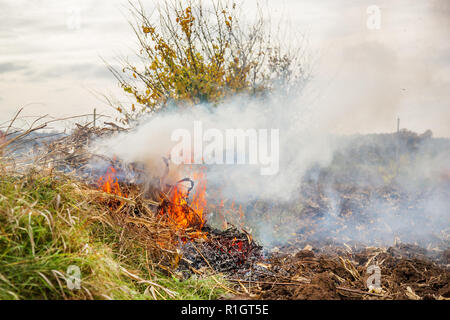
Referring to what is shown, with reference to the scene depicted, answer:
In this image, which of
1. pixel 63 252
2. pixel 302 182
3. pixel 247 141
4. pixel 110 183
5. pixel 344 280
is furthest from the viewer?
pixel 302 182

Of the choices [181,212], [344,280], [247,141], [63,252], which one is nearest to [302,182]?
[247,141]

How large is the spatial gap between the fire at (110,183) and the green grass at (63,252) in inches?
28.6

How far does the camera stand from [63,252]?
3.22m

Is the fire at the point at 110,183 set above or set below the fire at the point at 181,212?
above

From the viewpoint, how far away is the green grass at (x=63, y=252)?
2.86 m

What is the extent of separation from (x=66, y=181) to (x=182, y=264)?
1645 mm

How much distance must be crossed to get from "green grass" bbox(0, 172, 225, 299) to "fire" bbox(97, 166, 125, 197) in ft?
2.38

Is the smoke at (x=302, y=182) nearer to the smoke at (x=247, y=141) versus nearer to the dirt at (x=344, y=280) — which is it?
the smoke at (x=247, y=141)

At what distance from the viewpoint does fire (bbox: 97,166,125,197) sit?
5.17m

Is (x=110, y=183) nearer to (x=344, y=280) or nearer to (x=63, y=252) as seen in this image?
(x=63, y=252)

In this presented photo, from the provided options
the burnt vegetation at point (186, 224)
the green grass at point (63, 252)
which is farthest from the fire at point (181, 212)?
the green grass at point (63, 252)

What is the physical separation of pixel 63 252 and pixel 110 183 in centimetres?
215

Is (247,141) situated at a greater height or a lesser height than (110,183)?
greater
